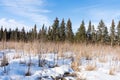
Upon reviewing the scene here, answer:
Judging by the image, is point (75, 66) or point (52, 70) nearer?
point (52, 70)

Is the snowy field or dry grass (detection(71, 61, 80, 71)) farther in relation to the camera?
dry grass (detection(71, 61, 80, 71))

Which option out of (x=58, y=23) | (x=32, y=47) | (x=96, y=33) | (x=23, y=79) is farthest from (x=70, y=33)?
(x=23, y=79)

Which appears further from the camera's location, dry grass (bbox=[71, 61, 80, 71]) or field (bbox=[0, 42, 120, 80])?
dry grass (bbox=[71, 61, 80, 71])

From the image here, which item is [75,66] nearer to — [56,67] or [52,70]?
[56,67]

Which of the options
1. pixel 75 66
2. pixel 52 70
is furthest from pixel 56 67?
pixel 75 66

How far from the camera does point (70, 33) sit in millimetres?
45125

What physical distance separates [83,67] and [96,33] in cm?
4127

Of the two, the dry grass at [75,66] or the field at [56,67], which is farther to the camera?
the dry grass at [75,66]

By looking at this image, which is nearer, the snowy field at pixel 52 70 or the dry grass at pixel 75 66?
the snowy field at pixel 52 70

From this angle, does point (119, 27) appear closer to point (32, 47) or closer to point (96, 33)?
point (96, 33)

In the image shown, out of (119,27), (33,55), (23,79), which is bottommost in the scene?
(23,79)

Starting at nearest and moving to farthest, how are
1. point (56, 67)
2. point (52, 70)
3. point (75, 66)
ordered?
point (52, 70) < point (56, 67) < point (75, 66)

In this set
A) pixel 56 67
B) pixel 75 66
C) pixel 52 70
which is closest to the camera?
pixel 52 70

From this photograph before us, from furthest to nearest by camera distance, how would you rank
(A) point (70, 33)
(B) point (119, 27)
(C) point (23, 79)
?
(B) point (119, 27) → (A) point (70, 33) → (C) point (23, 79)
